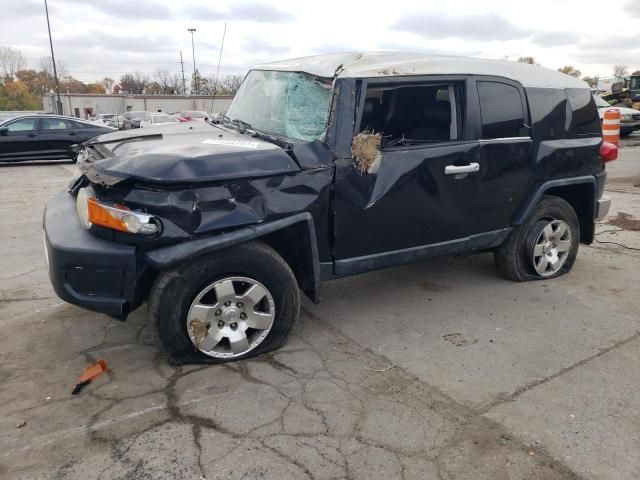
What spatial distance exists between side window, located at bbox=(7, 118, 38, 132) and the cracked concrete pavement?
10.6 metres

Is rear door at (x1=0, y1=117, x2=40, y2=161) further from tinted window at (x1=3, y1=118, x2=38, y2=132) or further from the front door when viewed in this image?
the front door

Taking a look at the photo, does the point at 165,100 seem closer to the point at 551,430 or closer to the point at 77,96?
the point at 77,96

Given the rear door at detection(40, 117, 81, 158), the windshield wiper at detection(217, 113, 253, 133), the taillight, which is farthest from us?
the rear door at detection(40, 117, 81, 158)

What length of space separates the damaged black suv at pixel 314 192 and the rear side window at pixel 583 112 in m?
0.02

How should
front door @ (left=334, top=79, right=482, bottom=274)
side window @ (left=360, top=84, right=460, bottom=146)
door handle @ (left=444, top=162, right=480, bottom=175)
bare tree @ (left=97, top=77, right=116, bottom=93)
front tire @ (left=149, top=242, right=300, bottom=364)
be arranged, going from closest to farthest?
A: 1. front tire @ (left=149, top=242, right=300, bottom=364)
2. front door @ (left=334, top=79, right=482, bottom=274)
3. door handle @ (left=444, top=162, right=480, bottom=175)
4. side window @ (left=360, top=84, right=460, bottom=146)
5. bare tree @ (left=97, top=77, right=116, bottom=93)

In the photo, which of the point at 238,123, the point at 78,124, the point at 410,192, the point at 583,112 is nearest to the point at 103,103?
the point at 78,124

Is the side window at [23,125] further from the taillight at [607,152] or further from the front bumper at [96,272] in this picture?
the taillight at [607,152]

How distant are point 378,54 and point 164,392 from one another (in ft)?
9.30

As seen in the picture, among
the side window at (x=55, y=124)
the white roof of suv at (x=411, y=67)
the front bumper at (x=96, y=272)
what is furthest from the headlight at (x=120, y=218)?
the side window at (x=55, y=124)

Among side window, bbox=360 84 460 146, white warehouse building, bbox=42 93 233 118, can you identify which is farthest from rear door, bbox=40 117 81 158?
white warehouse building, bbox=42 93 233 118

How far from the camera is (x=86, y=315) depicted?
4.21 m

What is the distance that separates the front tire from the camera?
10.5 feet

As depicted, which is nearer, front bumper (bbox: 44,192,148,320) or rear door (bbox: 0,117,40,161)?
front bumper (bbox: 44,192,148,320)

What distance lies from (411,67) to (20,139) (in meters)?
12.9
